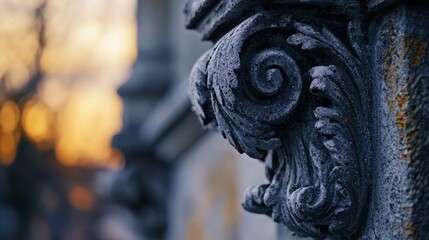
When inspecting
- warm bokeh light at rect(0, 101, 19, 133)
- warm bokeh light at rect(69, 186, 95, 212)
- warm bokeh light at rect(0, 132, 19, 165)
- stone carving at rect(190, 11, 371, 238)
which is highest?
stone carving at rect(190, 11, 371, 238)

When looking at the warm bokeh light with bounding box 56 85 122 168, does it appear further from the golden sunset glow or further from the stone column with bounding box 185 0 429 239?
the stone column with bounding box 185 0 429 239

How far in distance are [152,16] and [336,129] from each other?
15.0 ft

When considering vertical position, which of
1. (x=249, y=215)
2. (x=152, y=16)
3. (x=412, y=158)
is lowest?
(x=249, y=215)

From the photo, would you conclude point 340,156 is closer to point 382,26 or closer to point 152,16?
point 382,26

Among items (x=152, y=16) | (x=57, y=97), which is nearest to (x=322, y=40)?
(x=152, y=16)

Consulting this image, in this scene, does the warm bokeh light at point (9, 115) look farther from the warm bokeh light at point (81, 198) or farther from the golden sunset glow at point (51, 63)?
the warm bokeh light at point (81, 198)

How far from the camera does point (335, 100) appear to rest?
131 centimetres

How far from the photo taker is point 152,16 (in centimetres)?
578

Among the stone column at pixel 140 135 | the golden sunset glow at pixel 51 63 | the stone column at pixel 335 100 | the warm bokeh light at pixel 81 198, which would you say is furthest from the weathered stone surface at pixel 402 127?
the warm bokeh light at pixel 81 198

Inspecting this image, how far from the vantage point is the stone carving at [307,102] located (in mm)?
1309

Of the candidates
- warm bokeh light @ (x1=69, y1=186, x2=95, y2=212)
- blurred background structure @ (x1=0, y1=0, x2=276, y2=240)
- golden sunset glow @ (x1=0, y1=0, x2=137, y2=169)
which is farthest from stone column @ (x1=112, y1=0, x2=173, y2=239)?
warm bokeh light @ (x1=69, y1=186, x2=95, y2=212)

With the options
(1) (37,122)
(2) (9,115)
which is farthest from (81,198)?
(2) (9,115)

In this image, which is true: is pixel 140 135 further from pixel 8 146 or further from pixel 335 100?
pixel 8 146

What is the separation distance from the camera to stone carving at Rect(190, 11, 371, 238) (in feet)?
Answer: 4.29
